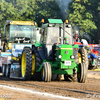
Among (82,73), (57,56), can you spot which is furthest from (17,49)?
(82,73)

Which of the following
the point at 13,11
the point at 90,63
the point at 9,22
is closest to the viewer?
the point at 9,22

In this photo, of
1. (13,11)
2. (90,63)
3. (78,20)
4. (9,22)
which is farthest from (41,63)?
(13,11)

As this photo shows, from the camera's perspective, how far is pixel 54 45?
36.1 feet

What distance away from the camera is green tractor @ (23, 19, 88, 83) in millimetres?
10234

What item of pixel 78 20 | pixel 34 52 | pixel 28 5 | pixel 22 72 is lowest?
pixel 22 72

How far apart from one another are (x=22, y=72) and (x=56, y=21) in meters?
2.68

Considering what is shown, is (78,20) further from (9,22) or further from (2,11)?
(9,22)

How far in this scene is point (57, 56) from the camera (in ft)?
34.6

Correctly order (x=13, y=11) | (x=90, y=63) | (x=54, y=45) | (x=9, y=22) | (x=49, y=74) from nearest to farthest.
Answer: (x=49, y=74) < (x=54, y=45) < (x=9, y=22) < (x=90, y=63) < (x=13, y=11)

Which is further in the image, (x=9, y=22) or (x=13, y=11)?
(x=13, y=11)

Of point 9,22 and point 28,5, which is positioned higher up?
point 28,5

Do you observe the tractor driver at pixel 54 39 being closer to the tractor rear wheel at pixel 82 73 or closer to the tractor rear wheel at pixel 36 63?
the tractor rear wheel at pixel 36 63

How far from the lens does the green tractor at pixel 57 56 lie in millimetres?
10234

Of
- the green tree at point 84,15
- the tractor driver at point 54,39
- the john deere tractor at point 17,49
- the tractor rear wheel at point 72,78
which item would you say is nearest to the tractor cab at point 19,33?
the john deere tractor at point 17,49
